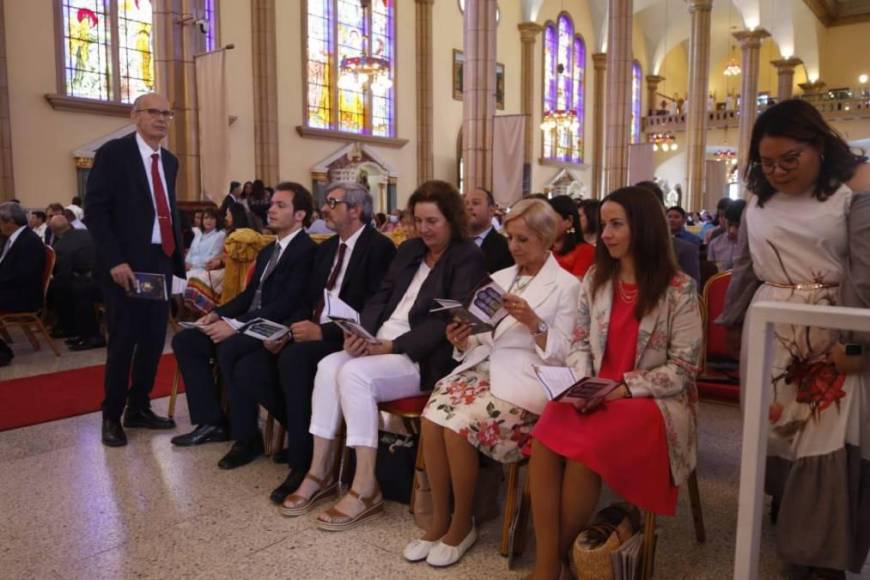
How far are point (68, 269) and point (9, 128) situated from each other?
5075 mm

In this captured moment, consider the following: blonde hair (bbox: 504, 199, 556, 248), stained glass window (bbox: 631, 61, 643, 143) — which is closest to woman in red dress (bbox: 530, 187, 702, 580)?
blonde hair (bbox: 504, 199, 556, 248)

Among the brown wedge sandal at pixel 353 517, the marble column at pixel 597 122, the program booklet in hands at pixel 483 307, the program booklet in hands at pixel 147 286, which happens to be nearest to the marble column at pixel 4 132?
the program booklet in hands at pixel 147 286

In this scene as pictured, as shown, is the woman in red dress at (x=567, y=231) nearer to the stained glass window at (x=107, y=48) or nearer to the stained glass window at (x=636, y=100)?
the stained glass window at (x=107, y=48)

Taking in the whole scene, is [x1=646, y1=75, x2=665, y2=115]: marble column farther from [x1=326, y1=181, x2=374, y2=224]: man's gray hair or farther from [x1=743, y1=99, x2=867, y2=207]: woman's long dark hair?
[x1=743, y1=99, x2=867, y2=207]: woman's long dark hair

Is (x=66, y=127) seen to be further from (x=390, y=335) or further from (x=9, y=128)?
(x=390, y=335)

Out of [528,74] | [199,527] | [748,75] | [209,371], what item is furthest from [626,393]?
[748,75]

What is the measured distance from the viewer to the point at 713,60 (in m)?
31.1

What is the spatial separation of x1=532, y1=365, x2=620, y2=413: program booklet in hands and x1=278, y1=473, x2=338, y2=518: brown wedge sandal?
47.1 inches

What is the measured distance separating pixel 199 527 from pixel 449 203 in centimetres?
167

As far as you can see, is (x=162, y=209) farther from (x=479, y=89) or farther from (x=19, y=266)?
(x=479, y=89)

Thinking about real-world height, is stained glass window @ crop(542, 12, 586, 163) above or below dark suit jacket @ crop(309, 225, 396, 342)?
above

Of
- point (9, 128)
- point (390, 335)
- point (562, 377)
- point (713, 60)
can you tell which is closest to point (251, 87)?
point (9, 128)

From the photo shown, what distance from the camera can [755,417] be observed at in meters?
1.44

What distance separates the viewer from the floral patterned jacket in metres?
2.27
